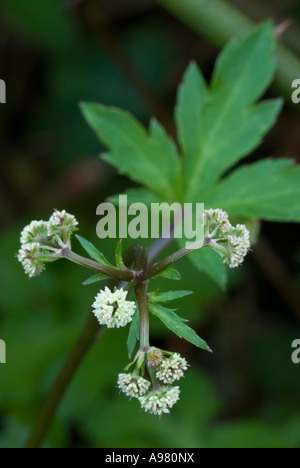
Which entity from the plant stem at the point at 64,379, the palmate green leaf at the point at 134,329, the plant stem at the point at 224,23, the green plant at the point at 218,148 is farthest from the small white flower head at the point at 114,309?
the plant stem at the point at 224,23

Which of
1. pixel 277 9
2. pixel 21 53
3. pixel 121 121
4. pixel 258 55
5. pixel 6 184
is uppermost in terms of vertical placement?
pixel 21 53

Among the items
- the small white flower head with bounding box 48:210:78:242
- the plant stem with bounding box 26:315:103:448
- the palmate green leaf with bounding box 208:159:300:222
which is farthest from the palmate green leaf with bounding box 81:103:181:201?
the small white flower head with bounding box 48:210:78:242

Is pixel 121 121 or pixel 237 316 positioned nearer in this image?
pixel 121 121

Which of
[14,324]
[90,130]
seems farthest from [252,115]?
[90,130]

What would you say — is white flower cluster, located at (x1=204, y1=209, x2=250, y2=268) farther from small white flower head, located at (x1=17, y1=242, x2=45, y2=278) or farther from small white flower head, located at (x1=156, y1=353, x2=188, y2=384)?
small white flower head, located at (x1=17, y1=242, x2=45, y2=278)

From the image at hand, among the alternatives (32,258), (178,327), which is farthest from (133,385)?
(32,258)
